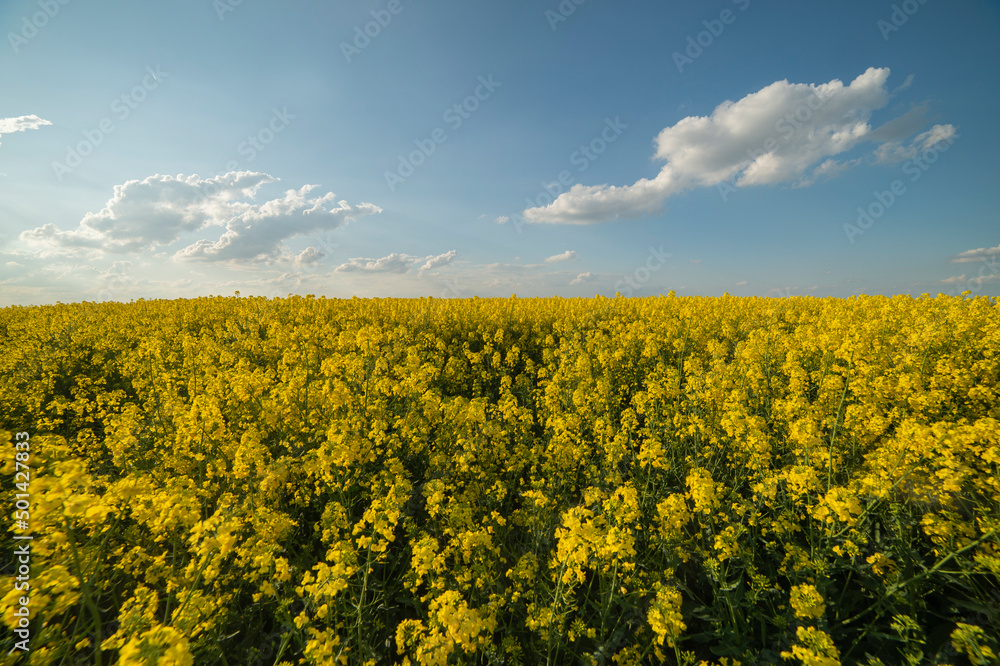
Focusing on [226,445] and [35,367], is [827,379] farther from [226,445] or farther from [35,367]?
[35,367]

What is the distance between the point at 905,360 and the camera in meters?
4.34

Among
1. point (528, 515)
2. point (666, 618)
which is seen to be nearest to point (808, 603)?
point (666, 618)

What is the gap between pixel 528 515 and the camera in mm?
3354

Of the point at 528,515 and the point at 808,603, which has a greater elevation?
the point at 808,603

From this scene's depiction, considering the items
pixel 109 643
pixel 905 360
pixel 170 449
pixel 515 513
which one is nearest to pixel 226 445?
pixel 170 449

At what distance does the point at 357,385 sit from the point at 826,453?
514 centimetres

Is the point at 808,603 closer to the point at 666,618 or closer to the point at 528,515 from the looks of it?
the point at 666,618

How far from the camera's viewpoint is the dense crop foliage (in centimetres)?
209

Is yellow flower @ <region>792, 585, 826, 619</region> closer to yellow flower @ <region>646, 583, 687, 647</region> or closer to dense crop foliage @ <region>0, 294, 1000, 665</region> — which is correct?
dense crop foliage @ <region>0, 294, 1000, 665</region>

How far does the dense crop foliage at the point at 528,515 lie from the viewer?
6.86 ft

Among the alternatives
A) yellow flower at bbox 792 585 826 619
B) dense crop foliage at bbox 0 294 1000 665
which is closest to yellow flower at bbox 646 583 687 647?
dense crop foliage at bbox 0 294 1000 665

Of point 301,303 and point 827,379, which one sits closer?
point 827,379

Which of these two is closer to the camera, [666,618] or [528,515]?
[666,618]

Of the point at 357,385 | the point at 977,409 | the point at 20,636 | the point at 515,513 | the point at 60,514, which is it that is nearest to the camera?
the point at 60,514
